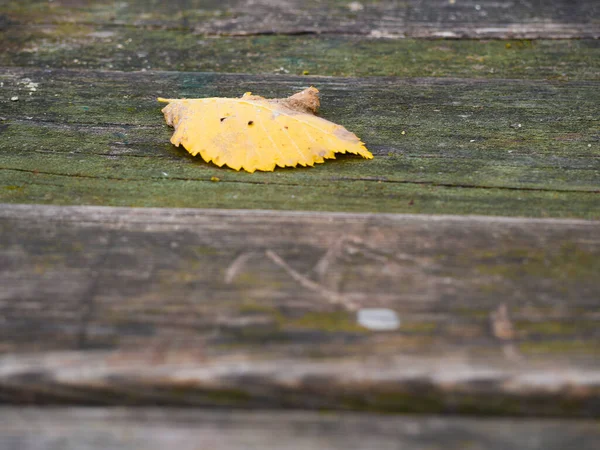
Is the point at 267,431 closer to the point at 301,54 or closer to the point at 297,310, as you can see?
the point at 297,310

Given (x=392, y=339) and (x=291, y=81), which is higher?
(x=291, y=81)

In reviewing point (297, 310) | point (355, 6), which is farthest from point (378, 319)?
point (355, 6)

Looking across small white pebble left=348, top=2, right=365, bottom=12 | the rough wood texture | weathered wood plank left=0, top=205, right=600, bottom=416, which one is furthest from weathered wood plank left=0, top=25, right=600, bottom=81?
the rough wood texture

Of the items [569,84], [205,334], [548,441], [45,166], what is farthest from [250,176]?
[569,84]

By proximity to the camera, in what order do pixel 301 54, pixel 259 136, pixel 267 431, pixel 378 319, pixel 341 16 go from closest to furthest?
pixel 267 431 < pixel 378 319 < pixel 259 136 < pixel 301 54 < pixel 341 16

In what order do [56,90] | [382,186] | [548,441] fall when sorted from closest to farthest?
[548,441] → [382,186] → [56,90]

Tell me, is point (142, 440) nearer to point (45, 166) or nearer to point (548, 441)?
point (548, 441)

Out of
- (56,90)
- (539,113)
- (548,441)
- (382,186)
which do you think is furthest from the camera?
(56,90)

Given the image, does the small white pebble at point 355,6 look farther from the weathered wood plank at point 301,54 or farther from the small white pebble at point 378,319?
the small white pebble at point 378,319
